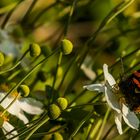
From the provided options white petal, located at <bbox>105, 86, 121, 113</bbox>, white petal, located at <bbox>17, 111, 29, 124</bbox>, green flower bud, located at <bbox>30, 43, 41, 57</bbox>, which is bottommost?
white petal, located at <bbox>105, 86, 121, 113</bbox>

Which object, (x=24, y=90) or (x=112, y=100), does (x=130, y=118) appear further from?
(x=24, y=90)

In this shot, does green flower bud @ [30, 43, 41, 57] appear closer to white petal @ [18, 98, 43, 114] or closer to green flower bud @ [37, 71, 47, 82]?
white petal @ [18, 98, 43, 114]

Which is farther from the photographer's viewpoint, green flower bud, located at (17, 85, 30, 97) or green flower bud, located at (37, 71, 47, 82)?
green flower bud, located at (37, 71, 47, 82)

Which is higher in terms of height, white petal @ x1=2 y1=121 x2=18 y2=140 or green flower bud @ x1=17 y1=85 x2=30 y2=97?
green flower bud @ x1=17 y1=85 x2=30 y2=97

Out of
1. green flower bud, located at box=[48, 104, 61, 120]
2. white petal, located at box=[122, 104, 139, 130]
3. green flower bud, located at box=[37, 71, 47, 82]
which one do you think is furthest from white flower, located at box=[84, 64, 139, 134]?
green flower bud, located at box=[37, 71, 47, 82]

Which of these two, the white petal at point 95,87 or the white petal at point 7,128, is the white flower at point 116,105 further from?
the white petal at point 7,128

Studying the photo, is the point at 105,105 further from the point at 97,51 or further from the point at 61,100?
the point at 97,51

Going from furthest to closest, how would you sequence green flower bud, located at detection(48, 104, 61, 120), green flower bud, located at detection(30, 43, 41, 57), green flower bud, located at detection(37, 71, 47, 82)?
green flower bud, located at detection(37, 71, 47, 82)
green flower bud, located at detection(30, 43, 41, 57)
green flower bud, located at detection(48, 104, 61, 120)
